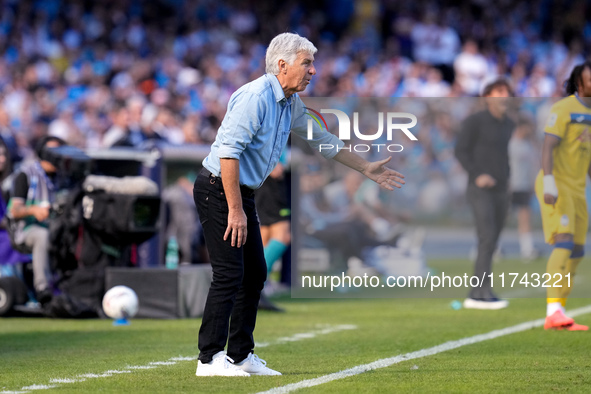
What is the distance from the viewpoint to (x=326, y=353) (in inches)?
297

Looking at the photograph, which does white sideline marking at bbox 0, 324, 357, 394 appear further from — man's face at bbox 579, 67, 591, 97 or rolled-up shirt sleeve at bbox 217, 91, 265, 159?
man's face at bbox 579, 67, 591, 97

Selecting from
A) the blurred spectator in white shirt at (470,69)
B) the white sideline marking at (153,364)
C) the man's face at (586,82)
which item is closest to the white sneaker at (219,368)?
the white sideline marking at (153,364)

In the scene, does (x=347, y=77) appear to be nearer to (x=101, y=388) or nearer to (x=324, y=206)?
(x=324, y=206)

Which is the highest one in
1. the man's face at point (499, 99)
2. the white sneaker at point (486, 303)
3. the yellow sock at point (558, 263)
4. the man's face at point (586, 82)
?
the man's face at point (499, 99)

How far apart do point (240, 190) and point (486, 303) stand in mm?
5553

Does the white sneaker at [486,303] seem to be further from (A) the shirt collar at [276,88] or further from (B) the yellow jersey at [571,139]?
(A) the shirt collar at [276,88]

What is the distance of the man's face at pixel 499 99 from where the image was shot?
37.0ft

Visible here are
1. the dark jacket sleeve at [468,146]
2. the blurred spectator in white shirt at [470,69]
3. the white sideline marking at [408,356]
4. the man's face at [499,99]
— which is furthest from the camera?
the blurred spectator in white shirt at [470,69]

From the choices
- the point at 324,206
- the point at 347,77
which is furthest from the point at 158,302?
the point at 347,77

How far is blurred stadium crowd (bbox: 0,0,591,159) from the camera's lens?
2144 centimetres

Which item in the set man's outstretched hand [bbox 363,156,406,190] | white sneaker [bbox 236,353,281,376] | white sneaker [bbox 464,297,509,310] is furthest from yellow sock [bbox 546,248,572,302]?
white sneaker [bbox 236,353,281,376]

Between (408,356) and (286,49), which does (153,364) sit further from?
(286,49)

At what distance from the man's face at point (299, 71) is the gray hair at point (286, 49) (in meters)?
0.02

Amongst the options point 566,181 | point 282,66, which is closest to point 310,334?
point 566,181
